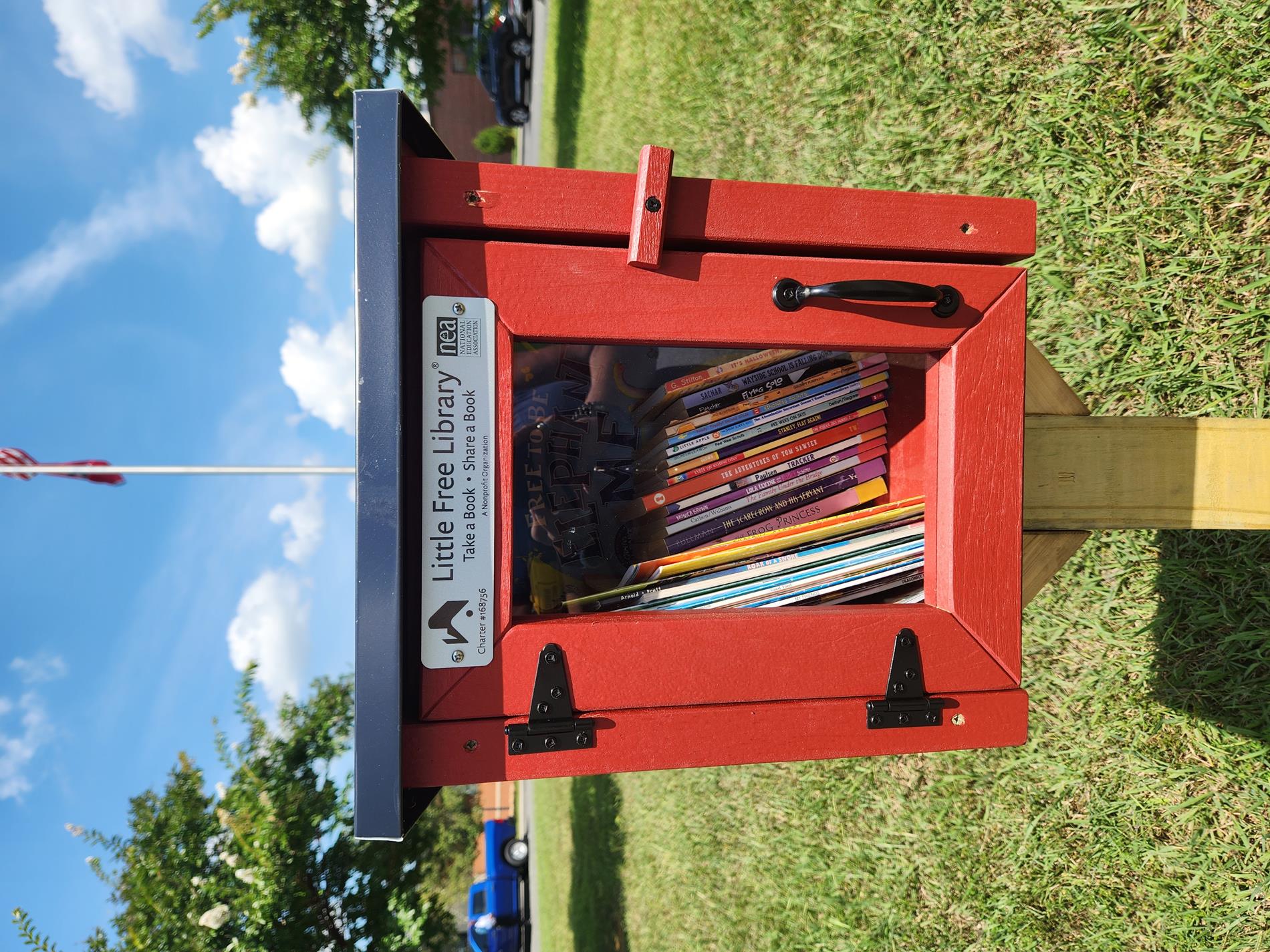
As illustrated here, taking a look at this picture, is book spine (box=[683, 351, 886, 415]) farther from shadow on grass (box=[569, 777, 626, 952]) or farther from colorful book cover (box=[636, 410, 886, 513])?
shadow on grass (box=[569, 777, 626, 952])

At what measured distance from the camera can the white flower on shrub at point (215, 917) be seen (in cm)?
377

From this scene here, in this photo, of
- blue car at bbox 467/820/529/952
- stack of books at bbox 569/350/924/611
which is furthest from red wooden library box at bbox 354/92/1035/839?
blue car at bbox 467/820/529/952

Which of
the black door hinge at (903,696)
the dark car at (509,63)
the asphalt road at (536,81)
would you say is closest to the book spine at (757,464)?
the black door hinge at (903,696)

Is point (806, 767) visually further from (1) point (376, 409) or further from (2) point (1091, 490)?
(1) point (376, 409)

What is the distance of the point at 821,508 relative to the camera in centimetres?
179

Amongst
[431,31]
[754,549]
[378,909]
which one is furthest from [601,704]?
[431,31]

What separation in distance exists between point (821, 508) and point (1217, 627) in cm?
141

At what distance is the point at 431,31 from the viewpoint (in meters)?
6.00

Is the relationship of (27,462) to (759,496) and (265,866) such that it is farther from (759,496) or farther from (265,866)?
(759,496)

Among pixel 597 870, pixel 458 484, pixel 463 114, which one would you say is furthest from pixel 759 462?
pixel 463 114

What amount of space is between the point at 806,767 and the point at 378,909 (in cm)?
291

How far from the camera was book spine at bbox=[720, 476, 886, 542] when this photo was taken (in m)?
1.78

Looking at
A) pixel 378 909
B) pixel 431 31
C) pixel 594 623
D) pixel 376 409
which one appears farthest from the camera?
pixel 431 31

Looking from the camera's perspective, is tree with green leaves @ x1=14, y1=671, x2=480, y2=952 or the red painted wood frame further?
tree with green leaves @ x1=14, y1=671, x2=480, y2=952
